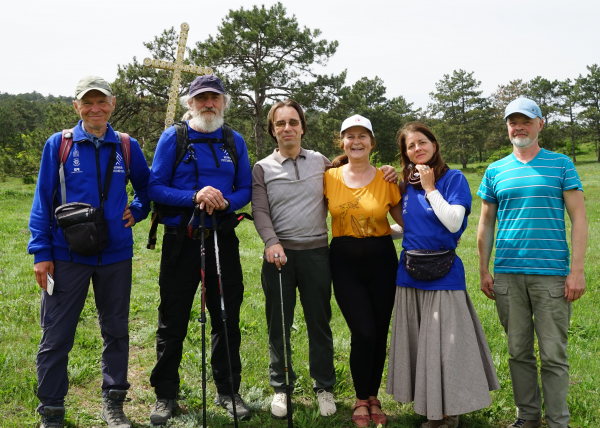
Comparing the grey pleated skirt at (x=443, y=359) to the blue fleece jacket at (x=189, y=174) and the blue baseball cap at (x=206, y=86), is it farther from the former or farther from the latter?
the blue baseball cap at (x=206, y=86)

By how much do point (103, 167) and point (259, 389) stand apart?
8.11 feet

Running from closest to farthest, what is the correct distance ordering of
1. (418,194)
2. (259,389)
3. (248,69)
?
(418,194) < (259,389) < (248,69)

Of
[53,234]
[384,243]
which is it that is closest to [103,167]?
[53,234]

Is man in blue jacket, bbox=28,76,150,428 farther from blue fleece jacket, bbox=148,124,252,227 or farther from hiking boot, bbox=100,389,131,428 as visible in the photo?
blue fleece jacket, bbox=148,124,252,227

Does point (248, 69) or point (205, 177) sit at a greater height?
point (248, 69)

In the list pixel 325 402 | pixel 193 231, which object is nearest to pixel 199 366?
pixel 325 402

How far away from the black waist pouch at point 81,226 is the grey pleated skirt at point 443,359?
8.23ft

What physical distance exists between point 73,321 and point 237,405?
5.05 ft

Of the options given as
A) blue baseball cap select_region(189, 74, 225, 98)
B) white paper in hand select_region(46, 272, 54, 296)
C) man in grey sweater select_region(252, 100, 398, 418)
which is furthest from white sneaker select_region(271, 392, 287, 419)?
blue baseball cap select_region(189, 74, 225, 98)

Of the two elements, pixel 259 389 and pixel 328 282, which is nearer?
pixel 328 282

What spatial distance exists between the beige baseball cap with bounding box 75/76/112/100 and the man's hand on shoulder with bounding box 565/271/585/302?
13.0 ft

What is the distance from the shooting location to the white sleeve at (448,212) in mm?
3443

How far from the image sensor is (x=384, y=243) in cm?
384

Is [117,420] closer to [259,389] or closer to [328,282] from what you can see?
[259,389]
